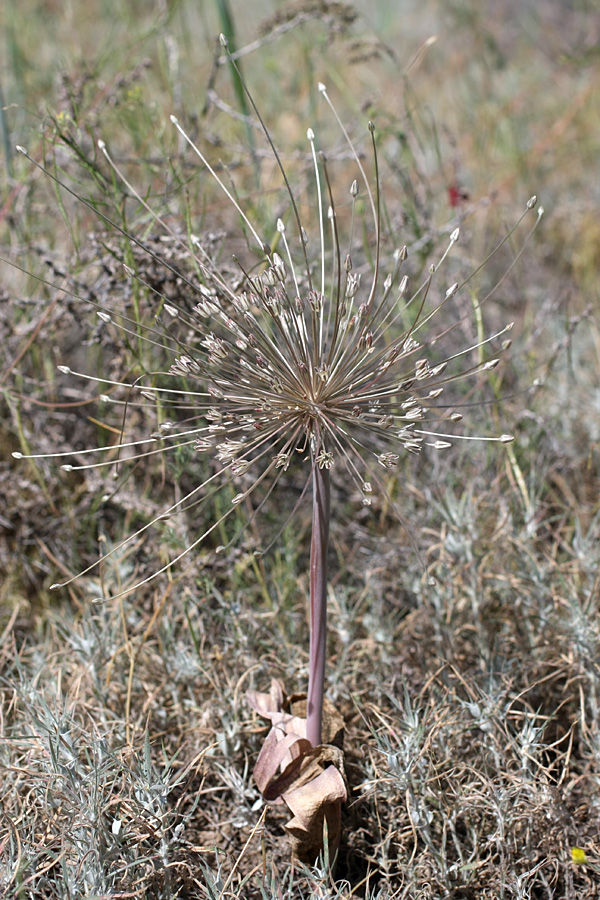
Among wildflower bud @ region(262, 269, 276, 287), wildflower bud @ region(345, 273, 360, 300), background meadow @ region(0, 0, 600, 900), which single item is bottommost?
background meadow @ region(0, 0, 600, 900)

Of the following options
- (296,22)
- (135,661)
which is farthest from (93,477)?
(296,22)

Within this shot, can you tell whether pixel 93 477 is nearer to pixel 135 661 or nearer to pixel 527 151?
pixel 135 661

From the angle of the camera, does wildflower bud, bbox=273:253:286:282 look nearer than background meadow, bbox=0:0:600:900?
Yes

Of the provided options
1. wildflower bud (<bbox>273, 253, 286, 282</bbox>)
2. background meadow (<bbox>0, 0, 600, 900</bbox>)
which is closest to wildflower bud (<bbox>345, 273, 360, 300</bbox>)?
wildflower bud (<bbox>273, 253, 286, 282</bbox>)

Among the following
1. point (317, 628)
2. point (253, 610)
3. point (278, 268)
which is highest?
point (278, 268)

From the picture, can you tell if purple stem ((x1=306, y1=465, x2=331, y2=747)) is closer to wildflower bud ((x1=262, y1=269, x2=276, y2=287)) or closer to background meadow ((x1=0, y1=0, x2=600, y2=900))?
background meadow ((x1=0, y1=0, x2=600, y2=900))

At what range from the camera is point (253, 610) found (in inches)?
96.1

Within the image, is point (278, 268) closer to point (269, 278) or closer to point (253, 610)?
point (269, 278)

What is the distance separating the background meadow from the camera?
1741mm

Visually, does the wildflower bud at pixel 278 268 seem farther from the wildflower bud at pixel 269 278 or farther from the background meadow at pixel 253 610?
the background meadow at pixel 253 610

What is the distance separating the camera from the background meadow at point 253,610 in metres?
1.74

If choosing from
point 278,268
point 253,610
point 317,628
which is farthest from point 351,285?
point 253,610

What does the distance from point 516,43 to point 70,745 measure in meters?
6.83

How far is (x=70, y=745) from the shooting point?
5.69 ft
